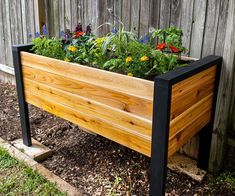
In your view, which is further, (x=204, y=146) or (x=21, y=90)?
(x=21, y=90)

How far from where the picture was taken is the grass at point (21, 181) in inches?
84.8

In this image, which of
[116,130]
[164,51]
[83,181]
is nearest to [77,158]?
[83,181]

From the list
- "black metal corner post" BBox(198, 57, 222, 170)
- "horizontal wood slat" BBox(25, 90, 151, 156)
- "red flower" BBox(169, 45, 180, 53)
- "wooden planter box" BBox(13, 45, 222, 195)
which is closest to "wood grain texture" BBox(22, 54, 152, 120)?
"wooden planter box" BBox(13, 45, 222, 195)

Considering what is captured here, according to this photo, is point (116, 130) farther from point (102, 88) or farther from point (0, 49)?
point (0, 49)

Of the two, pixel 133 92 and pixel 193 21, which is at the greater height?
pixel 193 21

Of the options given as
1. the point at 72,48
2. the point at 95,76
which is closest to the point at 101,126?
the point at 95,76

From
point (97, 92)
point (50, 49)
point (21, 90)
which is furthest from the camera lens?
point (21, 90)

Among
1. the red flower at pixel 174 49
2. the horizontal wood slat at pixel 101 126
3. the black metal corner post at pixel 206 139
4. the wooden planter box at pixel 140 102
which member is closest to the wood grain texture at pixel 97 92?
the wooden planter box at pixel 140 102

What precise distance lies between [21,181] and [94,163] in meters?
0.61

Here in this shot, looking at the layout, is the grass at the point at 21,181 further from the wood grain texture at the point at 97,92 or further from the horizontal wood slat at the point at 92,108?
the wood grain texture at the point at 97,92

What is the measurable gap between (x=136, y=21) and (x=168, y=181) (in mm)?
1357

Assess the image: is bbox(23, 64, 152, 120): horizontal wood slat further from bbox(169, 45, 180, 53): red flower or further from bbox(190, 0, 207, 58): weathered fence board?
bbox(190, 0, 207, 58): weathered fence board

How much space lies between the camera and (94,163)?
8.34 feet

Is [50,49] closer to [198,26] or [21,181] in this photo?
[21,181]
